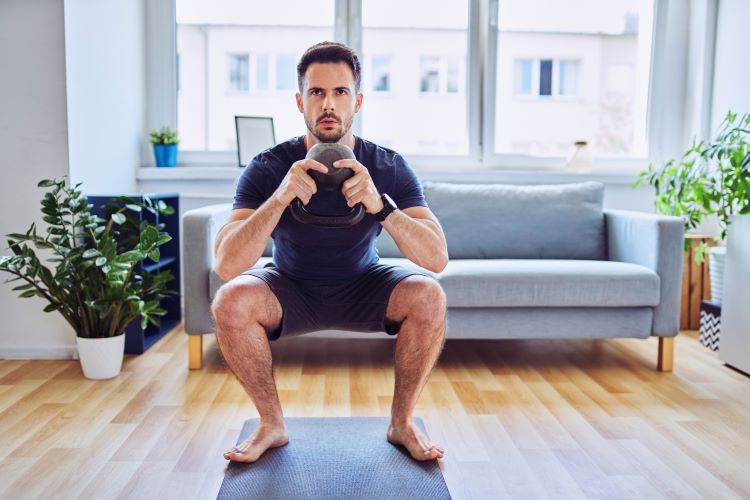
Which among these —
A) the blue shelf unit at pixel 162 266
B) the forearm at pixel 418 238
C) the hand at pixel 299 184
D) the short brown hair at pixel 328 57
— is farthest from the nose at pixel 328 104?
the blue shelf unit at pixel 162 266

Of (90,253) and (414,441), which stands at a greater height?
(90,253)

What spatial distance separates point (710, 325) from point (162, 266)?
258 centimetres

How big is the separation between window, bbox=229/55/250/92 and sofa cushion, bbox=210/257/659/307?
5.01ft

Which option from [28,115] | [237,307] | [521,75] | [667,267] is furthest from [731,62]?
[28,115]

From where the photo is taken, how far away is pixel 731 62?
3.42 meters

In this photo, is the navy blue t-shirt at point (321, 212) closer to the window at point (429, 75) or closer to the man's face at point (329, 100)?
the man's face at point (329, 100)

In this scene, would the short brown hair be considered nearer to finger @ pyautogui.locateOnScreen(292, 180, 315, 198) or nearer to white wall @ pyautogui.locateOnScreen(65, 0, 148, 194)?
finger @ pyautogui.locateOnScreen(292, 180, 315, 198)

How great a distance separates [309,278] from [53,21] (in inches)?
65.2

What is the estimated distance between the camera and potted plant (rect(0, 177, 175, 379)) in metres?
Result: 2.44

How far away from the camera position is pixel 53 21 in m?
2.68

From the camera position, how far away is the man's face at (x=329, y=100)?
5.98ft

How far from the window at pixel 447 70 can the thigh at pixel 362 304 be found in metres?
2.00

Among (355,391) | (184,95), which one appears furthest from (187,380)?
(184,95)

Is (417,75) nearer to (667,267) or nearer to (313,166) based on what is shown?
(667,267)
